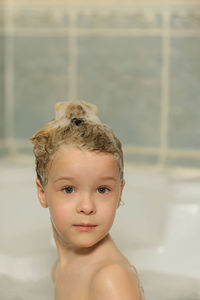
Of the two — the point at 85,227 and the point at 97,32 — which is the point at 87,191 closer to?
the point at 85,227

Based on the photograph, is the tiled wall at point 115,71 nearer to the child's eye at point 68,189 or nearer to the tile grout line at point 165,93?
the tile grout line at point 165,93

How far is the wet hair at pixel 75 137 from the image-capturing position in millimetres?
889

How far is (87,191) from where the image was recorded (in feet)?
2.90

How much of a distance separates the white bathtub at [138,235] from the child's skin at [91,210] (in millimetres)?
510

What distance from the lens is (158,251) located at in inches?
62.9

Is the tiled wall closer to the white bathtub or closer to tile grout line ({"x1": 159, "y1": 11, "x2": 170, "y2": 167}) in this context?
tile grout line ({"x1": 159, "y1": 11, "x2": 170, "y2": 167})

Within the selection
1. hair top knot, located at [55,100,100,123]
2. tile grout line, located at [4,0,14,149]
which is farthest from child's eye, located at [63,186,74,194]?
tile grout line, located at [4,0,14,149]

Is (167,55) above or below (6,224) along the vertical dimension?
above

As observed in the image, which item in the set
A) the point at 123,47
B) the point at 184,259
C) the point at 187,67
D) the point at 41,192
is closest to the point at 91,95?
the point at 123,47

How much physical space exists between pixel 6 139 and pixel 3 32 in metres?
0.39

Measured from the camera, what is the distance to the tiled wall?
5.99 ft

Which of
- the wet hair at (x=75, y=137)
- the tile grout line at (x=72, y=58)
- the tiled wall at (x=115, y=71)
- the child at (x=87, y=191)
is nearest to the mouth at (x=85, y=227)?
the child at (x=87, y=191)

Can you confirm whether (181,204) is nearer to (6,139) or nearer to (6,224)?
(6,224)

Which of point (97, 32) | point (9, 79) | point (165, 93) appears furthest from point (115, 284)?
point (9, 79)
